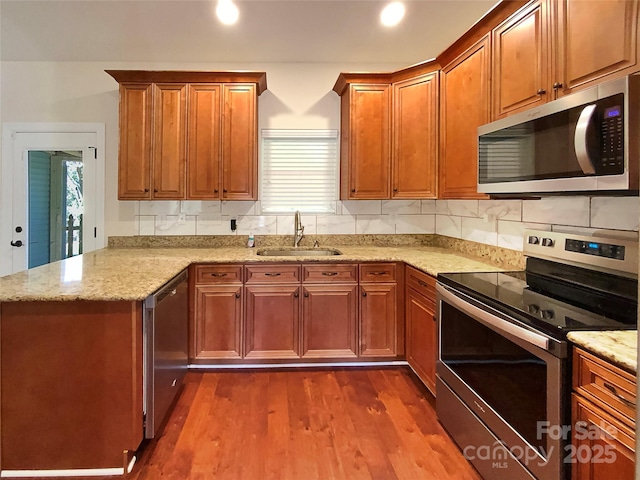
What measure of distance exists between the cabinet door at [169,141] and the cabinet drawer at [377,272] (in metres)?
1.58

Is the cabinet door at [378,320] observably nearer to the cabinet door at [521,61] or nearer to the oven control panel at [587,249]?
the oven control panel at [587,249]

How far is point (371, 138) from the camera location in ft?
11.0

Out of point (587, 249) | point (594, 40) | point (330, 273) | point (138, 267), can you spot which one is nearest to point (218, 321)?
point (138, 267)

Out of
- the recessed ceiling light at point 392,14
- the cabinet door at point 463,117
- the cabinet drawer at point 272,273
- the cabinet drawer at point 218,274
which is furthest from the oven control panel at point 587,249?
the cabinet drawer at point 218,274

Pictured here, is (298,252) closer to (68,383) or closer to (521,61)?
(68,383)

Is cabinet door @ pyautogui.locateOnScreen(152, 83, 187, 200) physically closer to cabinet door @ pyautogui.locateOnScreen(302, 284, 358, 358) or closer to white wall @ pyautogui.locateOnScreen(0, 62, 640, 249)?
white wall @ pyautogui.locateOnScreen(0, 62, 640, 249)

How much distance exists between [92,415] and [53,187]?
267 cm

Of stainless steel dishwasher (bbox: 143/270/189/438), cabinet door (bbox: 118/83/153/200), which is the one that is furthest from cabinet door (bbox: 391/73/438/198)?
cabinet door (bbox: 118/83/153/200)

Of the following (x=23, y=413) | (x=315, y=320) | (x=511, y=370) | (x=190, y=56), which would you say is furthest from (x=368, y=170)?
(x=23, y=413)

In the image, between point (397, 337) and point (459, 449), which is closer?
point (459, 449)

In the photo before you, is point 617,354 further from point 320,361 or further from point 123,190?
point 123,190

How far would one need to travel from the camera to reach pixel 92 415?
1.87 m

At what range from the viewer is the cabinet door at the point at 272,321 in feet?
10.1

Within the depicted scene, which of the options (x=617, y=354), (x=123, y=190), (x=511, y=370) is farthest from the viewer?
(x=123, y=190)
